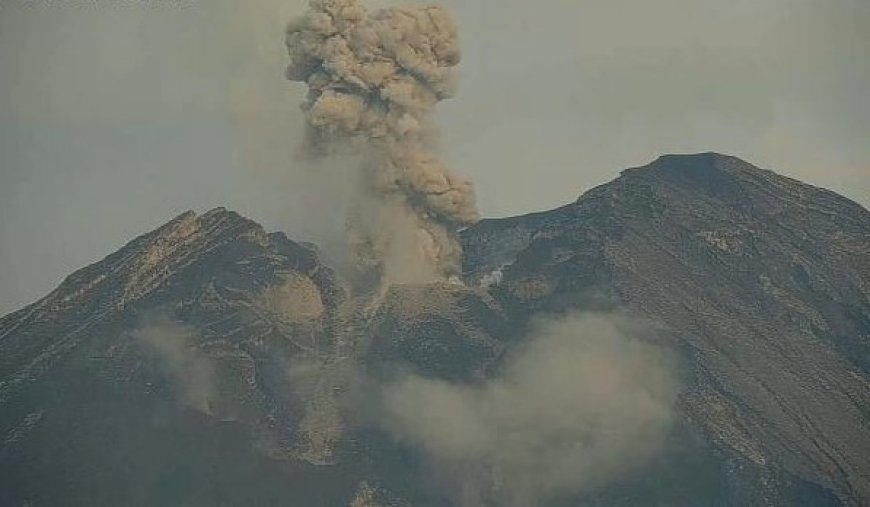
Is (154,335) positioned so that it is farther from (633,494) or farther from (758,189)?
(758,189)

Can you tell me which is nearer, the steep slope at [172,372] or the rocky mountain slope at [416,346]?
the steep slope at [172,372]

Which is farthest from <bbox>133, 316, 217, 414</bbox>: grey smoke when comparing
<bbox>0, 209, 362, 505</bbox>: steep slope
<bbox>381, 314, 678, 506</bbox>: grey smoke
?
<bbox>381, 314, 678, 506</bbox>: grey smoke

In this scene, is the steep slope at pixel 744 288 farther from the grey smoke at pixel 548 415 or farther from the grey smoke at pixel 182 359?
the grey smoke at pixel 182 359

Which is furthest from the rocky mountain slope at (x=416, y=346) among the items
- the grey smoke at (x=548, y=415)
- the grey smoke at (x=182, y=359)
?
the grey smoke at (x=548, y=415)

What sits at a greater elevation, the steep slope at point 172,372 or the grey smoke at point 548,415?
the steep slope at point 172,372

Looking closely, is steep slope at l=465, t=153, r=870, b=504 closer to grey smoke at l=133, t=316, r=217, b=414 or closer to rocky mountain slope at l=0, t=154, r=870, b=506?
rocky mountain slope at l=0, t=154, r=870, b=506

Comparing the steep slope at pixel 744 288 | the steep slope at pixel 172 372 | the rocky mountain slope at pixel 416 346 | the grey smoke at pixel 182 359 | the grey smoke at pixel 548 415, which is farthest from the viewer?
the grey smoke at pixel 182 359
